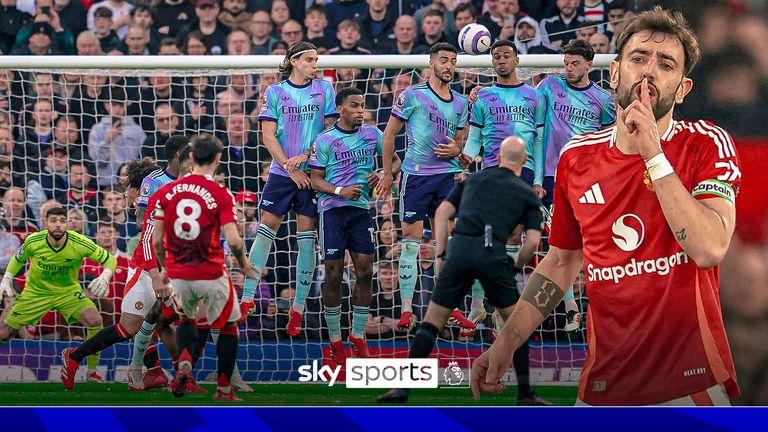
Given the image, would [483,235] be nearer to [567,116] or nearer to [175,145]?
[175,145]

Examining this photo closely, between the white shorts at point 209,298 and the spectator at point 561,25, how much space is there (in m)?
3.77

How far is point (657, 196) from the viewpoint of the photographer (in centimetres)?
249

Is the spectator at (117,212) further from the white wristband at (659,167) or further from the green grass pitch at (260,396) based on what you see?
the white wristband at (659,167)

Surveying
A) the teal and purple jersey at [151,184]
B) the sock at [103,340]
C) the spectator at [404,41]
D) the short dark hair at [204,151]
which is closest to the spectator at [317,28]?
the spectator at [404,41]

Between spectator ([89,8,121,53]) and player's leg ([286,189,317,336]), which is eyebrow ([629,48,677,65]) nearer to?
player's leg ([286,189,317,336])

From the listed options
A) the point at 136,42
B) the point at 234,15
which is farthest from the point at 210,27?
the point at 136,42

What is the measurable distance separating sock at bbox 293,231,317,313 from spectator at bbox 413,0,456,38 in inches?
85.6

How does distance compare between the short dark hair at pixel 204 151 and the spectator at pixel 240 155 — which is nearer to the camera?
the short dark hair at pixel 204 151

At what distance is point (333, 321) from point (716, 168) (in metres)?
3.60

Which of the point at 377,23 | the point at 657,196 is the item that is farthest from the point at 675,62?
the point at 377,23

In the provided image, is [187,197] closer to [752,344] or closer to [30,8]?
[752,344]

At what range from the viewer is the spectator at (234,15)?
8.25 meters

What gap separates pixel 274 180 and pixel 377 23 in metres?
2.02

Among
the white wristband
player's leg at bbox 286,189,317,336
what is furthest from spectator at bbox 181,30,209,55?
the white wristband
